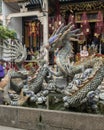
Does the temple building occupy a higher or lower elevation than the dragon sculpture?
higher

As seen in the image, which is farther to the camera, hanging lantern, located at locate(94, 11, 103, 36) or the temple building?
the temple building

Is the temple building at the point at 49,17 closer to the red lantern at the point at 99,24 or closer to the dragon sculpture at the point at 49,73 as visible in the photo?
the red lantern at the point at 99,24

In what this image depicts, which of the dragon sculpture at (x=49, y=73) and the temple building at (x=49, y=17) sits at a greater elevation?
the temple building at (x=49, y=17)

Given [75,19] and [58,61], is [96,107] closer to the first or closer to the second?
[58,61]

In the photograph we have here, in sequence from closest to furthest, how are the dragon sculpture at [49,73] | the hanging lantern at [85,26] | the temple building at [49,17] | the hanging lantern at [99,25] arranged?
the dragon sculpture at [49,73]
the hanging lantern at [99,25]
the hanging lantern at [85,26]
the temple building at [49,17]

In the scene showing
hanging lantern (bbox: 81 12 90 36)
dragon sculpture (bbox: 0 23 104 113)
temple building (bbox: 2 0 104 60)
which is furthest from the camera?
temple building (bbox: 2 0 104 60)

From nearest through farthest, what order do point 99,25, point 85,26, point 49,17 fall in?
point 99,25 < point 85,26 < point 49,17

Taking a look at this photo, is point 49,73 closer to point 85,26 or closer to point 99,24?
point 99,24

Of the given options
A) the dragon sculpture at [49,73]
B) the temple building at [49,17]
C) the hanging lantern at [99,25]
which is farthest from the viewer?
the temple building at [49,17]

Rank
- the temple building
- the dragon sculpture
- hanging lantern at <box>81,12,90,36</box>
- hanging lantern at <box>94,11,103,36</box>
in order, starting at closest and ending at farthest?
the dragon sculpture
hanging lantern at <box>94,11,103,36</box>
hanging lantern at <box>81,12,90,36</box>
the temple building

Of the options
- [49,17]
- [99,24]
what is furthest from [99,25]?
[49,17]

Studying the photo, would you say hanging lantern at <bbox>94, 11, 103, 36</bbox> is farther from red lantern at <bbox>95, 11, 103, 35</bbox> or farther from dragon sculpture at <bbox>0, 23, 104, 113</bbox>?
dragon sculpture at <bbox>0, 23, 104, 113</bbox>

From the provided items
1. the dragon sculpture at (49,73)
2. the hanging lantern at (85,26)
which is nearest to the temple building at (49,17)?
the hanging lantern at (85,26)

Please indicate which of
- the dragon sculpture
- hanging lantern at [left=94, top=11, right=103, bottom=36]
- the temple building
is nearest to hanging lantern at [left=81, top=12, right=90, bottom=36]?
the temple building
